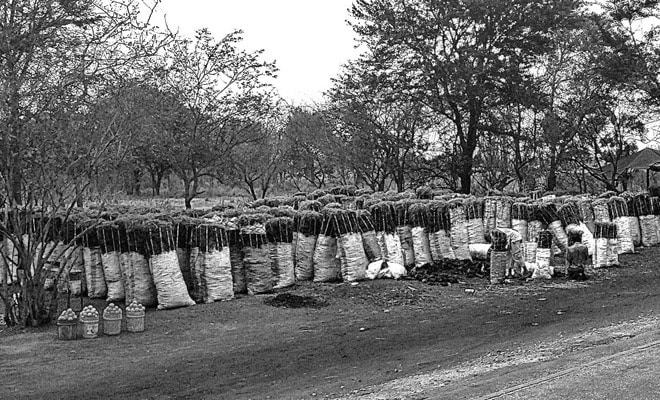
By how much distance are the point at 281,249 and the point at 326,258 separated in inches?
Answer: 36.6

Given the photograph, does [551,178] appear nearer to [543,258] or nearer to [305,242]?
[543,258]

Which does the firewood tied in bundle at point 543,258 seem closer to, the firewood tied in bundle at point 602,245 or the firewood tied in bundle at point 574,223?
the firewood tied in bundle at point 574,223

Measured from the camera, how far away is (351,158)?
25.5 metres

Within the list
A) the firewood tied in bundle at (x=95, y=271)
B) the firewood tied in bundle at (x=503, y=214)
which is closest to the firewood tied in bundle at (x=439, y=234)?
the firewood tied in bundle at (x=503, y=214)

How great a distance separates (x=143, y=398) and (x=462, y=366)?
2919 mm

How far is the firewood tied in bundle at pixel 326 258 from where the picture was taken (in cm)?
1094

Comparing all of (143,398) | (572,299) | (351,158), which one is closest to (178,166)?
(351,158)

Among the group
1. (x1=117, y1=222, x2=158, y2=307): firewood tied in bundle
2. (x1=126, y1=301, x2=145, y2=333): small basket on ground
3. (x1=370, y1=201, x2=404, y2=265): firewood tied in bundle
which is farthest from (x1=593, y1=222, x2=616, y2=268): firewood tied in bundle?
(x1=126, y1=301, x2=145, y2=333): small basket on ground

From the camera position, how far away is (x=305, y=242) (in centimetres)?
1112

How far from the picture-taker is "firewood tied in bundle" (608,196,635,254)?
47.2ft

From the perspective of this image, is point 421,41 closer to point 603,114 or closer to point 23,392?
point 603,114

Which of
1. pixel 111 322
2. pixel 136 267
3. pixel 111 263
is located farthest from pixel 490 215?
pixel 111 322

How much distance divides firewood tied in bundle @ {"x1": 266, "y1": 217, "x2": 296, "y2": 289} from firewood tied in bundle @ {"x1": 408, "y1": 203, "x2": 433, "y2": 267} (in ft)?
8.27

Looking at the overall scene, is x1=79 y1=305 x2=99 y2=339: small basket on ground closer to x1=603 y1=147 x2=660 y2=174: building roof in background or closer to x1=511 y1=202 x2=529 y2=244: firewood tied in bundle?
x1=511 y1=202 x2=529 y2=244: firewood tied in bundle
